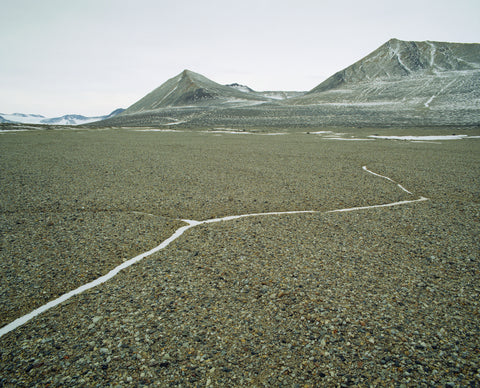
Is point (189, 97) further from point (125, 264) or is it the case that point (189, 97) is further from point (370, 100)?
point (125, 264)

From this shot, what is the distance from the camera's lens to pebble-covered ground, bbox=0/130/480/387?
12.6 ft

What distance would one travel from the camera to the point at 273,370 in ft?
12.5

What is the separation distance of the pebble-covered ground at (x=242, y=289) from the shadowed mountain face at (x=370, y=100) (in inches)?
1985

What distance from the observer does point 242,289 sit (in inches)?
214

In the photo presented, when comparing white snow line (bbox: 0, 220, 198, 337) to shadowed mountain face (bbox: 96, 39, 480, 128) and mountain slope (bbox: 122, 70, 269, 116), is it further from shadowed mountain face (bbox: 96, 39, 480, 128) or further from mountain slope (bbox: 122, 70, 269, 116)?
mountain slope (bbox: 122, 70, 269, 116)

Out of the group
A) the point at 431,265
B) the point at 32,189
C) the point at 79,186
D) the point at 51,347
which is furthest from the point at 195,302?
the point at 32,189

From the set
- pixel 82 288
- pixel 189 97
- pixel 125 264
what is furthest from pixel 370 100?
pixel 82 288

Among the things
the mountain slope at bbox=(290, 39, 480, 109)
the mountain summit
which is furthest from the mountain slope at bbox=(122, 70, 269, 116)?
the mountain summit

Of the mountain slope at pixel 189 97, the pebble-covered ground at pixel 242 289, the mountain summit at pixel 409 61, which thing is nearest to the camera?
the pebble-covered ground at pixel 242 289

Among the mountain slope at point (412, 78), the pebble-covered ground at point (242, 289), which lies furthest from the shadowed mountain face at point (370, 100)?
the pebble-covered ground at point (242, 289)

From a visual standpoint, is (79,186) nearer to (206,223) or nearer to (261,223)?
(206,223)

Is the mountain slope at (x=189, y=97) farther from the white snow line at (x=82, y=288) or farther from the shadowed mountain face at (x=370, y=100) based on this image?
the white snow line at (x=82, y=288)

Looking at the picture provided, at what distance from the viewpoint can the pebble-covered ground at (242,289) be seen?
3852mm

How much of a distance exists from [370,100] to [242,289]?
11244 centimetres
